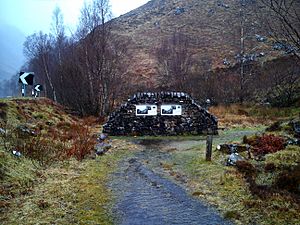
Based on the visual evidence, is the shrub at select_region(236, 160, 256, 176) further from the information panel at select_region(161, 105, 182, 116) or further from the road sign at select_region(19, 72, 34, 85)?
the road sign at select_region(19, 72, 34, 85)

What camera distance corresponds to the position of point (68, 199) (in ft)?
30.2

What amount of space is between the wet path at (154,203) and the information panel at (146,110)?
1017 centimetres

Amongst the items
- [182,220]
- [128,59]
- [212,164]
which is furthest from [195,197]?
[128,59]

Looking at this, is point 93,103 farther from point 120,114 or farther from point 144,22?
point 144,22

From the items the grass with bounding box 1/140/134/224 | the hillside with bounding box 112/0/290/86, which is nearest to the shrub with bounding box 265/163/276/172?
the grass with bounding box 1/140/134/224

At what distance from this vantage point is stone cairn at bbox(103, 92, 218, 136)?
23016 millimetres

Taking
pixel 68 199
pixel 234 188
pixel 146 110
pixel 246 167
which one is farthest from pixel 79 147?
pixel 146 110

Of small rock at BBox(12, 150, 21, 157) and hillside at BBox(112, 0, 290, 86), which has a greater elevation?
hillside at BBox(112, 0, 290, 86)

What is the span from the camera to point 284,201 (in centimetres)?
857

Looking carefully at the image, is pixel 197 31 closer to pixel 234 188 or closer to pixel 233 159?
pixel 233 159

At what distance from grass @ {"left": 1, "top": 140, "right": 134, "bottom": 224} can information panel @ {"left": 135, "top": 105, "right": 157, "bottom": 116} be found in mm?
10146

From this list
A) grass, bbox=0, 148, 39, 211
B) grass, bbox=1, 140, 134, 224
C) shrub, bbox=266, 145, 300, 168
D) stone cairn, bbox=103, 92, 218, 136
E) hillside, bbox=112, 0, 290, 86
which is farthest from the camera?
hillside, bbox=112, 0, 290, 86

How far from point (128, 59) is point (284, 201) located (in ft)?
204

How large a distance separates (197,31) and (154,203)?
226 ft
